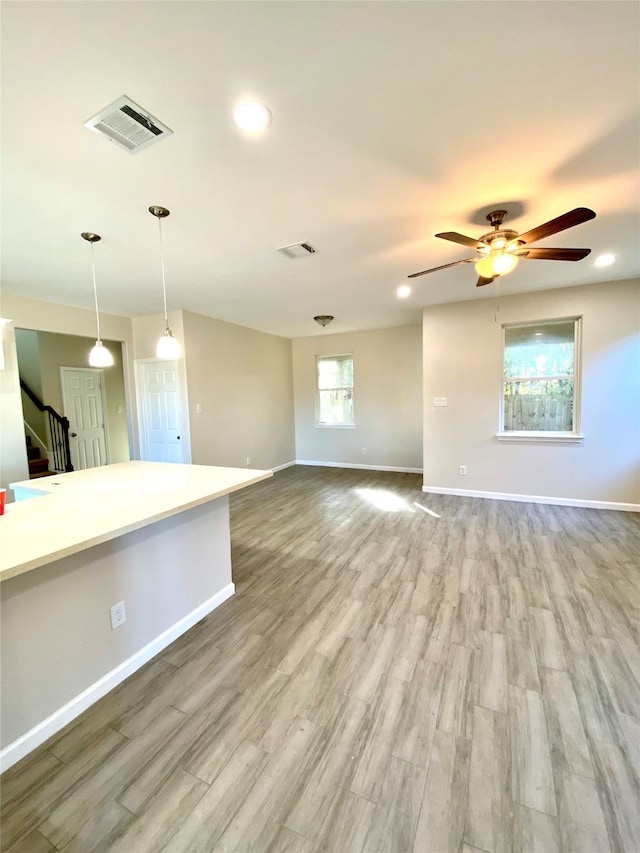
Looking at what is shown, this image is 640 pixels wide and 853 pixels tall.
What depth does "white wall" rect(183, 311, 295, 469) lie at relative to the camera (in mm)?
4914

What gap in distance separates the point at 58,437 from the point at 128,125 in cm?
594

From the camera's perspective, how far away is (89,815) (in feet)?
→ 3.94

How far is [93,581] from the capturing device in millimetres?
1676

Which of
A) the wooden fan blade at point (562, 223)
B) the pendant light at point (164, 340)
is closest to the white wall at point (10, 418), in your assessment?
the pendant light at point (164, 340)

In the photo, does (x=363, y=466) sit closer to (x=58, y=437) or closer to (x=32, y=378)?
(x=58, y=437)

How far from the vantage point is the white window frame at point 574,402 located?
4176mm

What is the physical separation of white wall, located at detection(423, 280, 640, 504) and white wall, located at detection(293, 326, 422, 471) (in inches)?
48.5

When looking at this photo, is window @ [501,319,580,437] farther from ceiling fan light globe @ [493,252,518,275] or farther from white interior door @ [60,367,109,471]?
white interior door @ [60,367,109,471]

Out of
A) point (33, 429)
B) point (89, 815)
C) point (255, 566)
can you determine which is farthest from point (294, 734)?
point (33, 429)

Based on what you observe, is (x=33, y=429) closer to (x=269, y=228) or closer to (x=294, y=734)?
(x=269, y=228)

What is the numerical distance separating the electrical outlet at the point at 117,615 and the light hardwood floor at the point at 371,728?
30 cm

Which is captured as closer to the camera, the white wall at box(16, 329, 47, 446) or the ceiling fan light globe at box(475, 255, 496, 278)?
the ceiling fan light globe at box(475, 255, 496, 278)

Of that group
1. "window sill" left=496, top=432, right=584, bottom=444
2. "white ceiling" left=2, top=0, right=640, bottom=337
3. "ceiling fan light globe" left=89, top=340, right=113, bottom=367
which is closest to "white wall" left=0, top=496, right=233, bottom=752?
"ceiling fan light globe" left=89, top=340, right=113, bottom=367

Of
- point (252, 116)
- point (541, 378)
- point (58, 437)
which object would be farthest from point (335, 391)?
point (252, 116)
